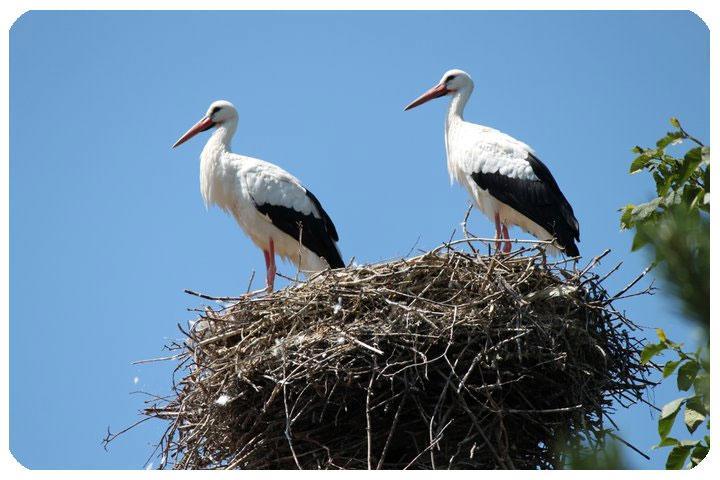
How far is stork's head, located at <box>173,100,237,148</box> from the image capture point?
9398 millimetres

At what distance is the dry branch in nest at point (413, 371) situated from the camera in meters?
5.61

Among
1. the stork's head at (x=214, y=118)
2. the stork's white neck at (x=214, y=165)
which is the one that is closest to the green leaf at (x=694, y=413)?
the stork's white neck at (x=214, y=165)

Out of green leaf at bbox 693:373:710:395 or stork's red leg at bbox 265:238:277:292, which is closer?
green leaf at bbox 693:373:710:395

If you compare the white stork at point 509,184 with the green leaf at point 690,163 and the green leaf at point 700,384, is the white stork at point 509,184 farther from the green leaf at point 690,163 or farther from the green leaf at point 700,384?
the green leaf at point 700,384

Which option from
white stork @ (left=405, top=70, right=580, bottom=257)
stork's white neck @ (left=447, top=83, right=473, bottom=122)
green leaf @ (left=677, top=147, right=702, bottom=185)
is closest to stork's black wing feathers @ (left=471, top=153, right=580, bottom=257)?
white stork @ (left=405, top=70, right=580, bottom=257)

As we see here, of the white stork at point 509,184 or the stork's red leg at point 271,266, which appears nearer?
the white stork at point 509,184

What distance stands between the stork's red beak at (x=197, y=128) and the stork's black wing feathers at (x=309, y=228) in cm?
130

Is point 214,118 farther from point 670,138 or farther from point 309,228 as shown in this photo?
point 670,138

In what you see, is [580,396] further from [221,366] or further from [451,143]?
[451,143]

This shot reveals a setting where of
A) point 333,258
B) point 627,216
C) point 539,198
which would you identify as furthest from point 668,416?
point 333,258

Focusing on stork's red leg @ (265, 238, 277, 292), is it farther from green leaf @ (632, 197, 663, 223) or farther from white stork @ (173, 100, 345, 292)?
green leaf @ (632, 197, 663, 223)

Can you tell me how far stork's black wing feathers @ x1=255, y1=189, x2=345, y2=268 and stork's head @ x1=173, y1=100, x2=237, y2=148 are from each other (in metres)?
1.19

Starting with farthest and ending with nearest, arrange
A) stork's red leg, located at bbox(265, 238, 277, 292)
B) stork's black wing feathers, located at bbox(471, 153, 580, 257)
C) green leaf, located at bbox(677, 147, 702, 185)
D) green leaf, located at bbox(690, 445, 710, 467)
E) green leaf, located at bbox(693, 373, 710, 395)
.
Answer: stork's red leg, located at bbox(265, 238, 277, 292) < stork's black wing feathers, located at bbox(471, 153, 580, 257) < green leaf, located at bbox(677, 147, 702, 185) < green leaf, located at bbox(690, 445, 710, 467) < green leaf, located at bbox(693, 373, 710, 395)

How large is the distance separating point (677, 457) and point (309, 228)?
4728mm
